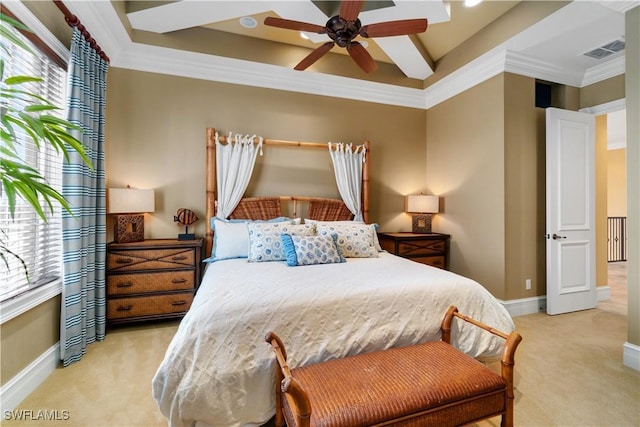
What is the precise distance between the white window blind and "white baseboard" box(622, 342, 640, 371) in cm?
443

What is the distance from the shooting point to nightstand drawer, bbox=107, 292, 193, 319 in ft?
9.59

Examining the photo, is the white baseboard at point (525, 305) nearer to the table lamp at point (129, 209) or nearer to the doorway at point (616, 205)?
the doorway at point (616, 205)

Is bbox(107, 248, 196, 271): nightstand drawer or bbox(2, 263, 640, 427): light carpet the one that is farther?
bbox(107, 248, 196, 271): nightstand drawer

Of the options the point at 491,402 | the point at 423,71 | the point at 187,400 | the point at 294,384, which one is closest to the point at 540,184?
the point at 423,71

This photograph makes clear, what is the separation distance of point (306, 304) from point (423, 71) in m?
3.97

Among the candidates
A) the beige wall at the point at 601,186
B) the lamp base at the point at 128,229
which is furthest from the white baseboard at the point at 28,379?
the beige wall at the point at 601,186

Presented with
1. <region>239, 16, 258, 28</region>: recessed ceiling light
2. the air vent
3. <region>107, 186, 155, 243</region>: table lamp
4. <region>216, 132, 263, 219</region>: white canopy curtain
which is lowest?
<region>107, 186, 155, 243</region>: table lamp

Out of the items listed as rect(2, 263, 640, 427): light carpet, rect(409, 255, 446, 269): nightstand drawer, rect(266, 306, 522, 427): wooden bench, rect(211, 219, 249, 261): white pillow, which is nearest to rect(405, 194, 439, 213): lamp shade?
rect(409, 255, 446, 269): nightstand drawer

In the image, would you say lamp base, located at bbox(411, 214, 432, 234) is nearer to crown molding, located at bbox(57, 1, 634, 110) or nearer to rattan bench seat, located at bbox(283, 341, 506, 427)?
crown molding, located at bbox(57, 1, 634, 110)

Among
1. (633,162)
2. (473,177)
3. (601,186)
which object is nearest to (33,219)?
(473,177)

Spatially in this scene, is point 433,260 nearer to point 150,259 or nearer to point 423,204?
point 423,204

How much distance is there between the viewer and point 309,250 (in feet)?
8.93

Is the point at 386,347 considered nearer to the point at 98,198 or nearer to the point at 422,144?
the point at 98,198

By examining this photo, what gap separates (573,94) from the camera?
385cm
